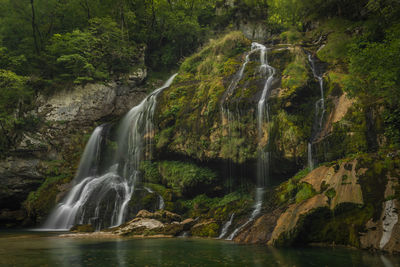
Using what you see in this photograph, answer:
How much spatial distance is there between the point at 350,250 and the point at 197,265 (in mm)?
4043

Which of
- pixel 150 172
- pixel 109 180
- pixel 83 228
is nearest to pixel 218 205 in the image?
pixel 150 172

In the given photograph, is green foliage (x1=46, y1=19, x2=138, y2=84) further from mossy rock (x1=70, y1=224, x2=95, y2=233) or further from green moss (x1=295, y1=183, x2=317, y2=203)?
green moss (x1=295, y1=183, x2=317, y2=203)

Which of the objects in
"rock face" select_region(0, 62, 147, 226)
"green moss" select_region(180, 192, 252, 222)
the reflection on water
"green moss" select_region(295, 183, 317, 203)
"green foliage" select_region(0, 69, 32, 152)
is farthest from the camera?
"green foliage" select_region(0, 69, 32, 152)

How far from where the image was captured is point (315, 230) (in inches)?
331

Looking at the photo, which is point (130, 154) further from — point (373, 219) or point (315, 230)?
point (373, 219)

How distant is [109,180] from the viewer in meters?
18.0

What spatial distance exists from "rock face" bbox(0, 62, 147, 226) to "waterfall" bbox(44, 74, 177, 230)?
1332 millimetres

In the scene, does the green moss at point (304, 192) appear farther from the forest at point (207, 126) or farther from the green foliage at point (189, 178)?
the green foliage at point (189, 178)

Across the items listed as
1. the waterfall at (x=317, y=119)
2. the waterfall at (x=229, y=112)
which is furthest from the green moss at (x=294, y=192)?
the waterfall at (x=229, y=112)

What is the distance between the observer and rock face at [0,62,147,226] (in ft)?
66.7

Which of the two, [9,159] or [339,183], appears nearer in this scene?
[339,183]

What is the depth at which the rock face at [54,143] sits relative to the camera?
20.3m

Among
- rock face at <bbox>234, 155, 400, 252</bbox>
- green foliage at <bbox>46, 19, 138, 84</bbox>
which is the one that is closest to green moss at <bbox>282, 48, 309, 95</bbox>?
rock face at <bbox>234, 155, 400, 252</bbox>

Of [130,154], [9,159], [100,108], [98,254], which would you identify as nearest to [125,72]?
[100,108]
